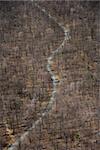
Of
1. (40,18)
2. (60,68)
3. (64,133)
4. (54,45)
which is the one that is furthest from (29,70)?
(40,18)

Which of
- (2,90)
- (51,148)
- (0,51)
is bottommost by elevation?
(51,148)

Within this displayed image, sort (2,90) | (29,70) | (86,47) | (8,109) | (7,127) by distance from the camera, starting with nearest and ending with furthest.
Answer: (7,127), (8,109), (2,90), (29,70), (86,47)

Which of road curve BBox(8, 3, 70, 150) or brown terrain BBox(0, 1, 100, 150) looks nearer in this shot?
road curve BBox(8, 3, 70, 150)

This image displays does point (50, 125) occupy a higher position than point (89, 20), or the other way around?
point (89, 20)

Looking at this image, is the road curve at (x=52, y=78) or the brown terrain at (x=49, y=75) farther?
the brown terrain at (x=49, y=75)

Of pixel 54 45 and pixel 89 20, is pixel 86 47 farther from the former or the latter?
pixel 89 20

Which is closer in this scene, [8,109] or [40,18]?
[8,109]

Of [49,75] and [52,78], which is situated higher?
[49,75]

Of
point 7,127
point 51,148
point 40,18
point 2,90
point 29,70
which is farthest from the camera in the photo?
point 40,18
